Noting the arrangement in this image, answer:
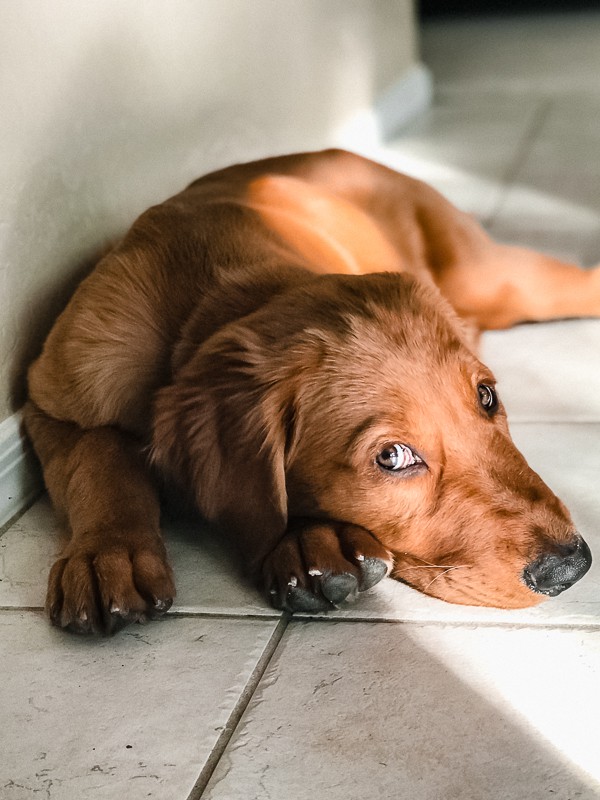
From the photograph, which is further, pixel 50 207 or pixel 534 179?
pixel 534 179

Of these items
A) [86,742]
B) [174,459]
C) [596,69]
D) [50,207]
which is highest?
[50,207]

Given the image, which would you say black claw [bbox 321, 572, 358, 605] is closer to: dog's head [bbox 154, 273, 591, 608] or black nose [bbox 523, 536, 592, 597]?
dog's head [bbox 154, 273, 591, 608]

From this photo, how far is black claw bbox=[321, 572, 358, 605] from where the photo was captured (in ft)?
6.61

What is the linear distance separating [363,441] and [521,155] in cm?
386

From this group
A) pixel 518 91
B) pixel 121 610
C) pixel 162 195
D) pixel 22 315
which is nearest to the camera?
pixel 121 610

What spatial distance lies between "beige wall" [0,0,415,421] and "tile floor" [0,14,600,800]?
74 cm

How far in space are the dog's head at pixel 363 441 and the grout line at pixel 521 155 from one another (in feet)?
8.08

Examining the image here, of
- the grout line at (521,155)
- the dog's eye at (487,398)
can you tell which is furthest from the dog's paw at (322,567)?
the grout line at (521,155)

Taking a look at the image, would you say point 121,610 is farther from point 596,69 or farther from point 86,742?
point 596,69

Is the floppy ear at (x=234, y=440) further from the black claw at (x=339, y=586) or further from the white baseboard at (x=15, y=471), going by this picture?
the white baseboard at (x=15, y=471)

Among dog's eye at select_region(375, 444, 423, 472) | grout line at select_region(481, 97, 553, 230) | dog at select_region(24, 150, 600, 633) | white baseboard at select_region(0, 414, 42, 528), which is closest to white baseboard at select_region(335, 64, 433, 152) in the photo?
grout line at select_region(481, 97, 553, 230)

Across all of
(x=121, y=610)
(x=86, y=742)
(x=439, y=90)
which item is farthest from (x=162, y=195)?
(x=439, y=90)

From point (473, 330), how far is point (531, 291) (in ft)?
0.94

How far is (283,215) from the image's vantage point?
292 cm
